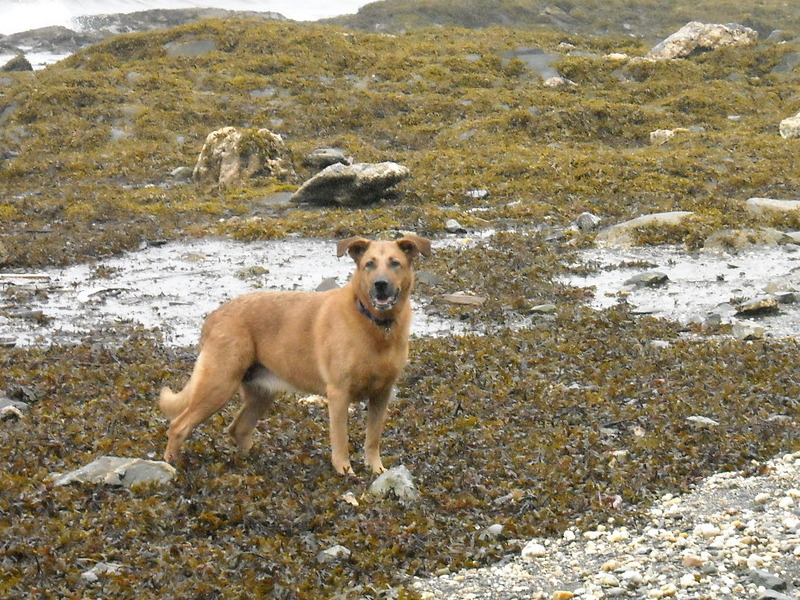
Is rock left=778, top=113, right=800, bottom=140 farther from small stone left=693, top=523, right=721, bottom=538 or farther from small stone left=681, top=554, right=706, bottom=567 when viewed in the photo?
small stone left=681, top=554, right=706, bottom=567

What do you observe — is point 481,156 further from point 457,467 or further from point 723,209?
point 457,467

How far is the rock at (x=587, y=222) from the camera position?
2538 cm

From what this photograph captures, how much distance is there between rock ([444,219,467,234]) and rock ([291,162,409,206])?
412 centimetres

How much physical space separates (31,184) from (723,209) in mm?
23944

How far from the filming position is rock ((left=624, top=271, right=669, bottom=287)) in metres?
19.9

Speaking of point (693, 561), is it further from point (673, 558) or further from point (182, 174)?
point (182, 174)

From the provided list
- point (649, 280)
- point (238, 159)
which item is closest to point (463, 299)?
point (649, 280)

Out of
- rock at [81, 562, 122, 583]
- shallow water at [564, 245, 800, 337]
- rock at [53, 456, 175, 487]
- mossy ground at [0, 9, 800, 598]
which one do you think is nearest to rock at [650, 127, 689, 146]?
mossy ground at [0, 9, 800, 598]

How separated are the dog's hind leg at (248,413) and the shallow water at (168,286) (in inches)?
259

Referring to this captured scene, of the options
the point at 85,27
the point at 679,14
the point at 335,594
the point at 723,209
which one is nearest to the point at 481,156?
the point at 723,209

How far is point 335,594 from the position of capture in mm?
7543

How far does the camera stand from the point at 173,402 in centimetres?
1028

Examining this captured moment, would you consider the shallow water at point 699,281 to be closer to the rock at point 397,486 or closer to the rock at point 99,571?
the rock at point 397,486

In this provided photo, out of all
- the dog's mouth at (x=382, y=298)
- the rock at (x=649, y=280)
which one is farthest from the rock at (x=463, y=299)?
the dog's mouth at (x=382, y=298)
